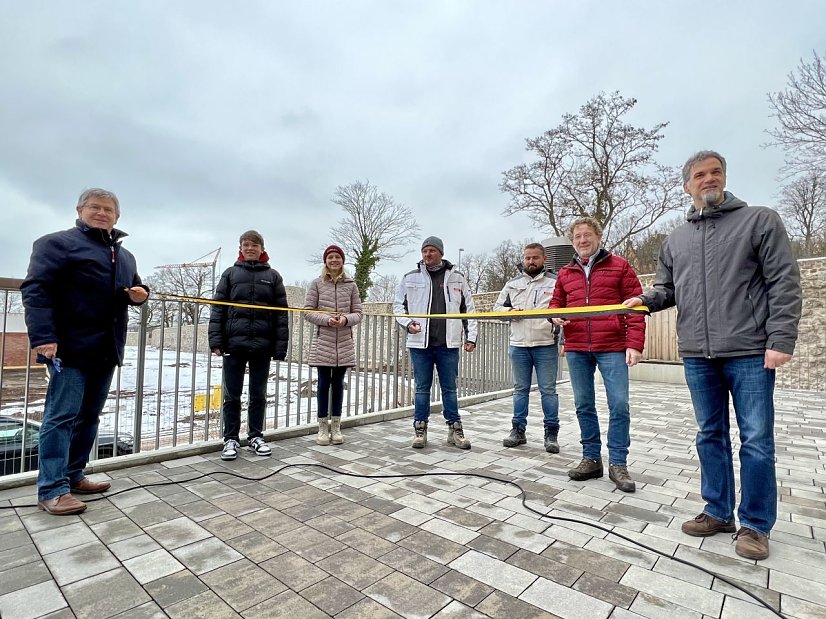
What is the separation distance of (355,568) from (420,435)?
2.09 metres

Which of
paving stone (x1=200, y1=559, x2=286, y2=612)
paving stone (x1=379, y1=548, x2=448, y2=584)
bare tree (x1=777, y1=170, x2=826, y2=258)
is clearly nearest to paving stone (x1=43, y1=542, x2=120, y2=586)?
paving stone (x1=200, y1=559, x2=286, y2=612)

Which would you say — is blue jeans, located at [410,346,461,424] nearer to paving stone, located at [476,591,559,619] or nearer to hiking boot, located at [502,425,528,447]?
hiking boot, located at [502,425,528,447]

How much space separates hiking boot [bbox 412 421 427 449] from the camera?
12.4 feet

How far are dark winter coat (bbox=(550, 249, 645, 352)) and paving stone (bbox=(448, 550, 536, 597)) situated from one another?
1.63m

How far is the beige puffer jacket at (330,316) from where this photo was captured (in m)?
3.82

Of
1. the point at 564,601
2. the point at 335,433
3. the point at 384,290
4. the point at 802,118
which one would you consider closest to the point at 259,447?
the point at 335,433

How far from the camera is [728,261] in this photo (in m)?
2.01

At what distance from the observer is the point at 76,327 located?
2424mm

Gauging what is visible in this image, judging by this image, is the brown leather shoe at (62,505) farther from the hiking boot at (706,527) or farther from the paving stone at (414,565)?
the hiking boot at (706,527)

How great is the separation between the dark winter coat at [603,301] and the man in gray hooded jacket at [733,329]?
0.61 metres

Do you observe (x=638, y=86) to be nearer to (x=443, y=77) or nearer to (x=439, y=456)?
(x=443, y=77)

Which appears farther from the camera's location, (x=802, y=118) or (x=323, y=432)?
(x=802, y=118)

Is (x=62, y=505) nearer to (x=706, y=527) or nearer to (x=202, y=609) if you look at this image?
(x=202, y=609)

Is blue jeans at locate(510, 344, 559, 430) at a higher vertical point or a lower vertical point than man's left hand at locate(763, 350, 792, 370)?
lower
